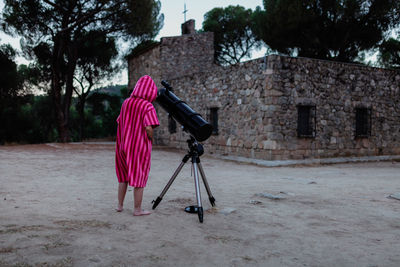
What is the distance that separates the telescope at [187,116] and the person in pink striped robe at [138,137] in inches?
8.1

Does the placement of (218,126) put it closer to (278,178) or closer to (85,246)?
(278,178)

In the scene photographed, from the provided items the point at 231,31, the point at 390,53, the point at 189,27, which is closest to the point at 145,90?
the point at 189,27

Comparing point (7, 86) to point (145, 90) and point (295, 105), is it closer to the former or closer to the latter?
point (295, 105)

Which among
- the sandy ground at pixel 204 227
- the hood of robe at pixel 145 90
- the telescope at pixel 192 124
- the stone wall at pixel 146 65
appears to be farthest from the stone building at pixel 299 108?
the hood of robe at pixel 145 90

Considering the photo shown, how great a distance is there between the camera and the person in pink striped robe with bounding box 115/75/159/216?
3809mm

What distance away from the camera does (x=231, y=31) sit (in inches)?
1156

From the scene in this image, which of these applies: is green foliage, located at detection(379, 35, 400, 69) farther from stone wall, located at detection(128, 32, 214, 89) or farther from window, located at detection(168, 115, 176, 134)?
window, located at detection(168, 115, 176, 134)

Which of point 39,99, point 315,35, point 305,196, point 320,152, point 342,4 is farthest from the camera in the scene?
point 39,99

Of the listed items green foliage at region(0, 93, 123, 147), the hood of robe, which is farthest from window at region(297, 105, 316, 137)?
green foliage at region(0, 93, 123, 147)

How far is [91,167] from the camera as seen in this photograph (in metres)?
8.73

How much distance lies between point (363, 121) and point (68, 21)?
1408 centimetres

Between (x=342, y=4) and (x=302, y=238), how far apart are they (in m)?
→ 19.1

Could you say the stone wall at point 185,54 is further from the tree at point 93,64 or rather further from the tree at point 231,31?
the tree at point 231,31

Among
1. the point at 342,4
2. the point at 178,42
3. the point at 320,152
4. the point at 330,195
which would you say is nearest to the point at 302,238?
the point at 330,195
